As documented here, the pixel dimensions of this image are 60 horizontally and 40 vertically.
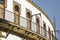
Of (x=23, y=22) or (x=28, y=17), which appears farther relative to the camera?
(x=28, y=17)

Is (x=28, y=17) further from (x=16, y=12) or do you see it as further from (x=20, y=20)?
(x=20, y=20)

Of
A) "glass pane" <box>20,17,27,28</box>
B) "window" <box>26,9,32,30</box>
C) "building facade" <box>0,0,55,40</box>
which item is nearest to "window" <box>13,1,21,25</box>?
"building facade" <box>0,0,55,40</box>

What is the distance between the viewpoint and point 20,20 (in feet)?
92.8

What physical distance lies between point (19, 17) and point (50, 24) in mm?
12850

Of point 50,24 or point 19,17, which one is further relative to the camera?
point 50,24

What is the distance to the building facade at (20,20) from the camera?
84.5 feet

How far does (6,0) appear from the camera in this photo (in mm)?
26672

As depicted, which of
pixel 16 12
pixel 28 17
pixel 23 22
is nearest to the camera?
pixel 23 22

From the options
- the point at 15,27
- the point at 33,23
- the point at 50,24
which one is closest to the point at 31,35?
the point at 33,23

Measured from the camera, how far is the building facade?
84.5 feet

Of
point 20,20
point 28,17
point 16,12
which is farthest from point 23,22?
point 28,17

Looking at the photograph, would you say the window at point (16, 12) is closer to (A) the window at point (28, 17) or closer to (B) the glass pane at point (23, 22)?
(B) the glass pane at point (23, 22)

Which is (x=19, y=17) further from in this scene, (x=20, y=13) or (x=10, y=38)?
(x=10, y=38)

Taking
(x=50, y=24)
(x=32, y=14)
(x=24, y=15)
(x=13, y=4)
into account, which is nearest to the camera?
(x=13, y=4)
